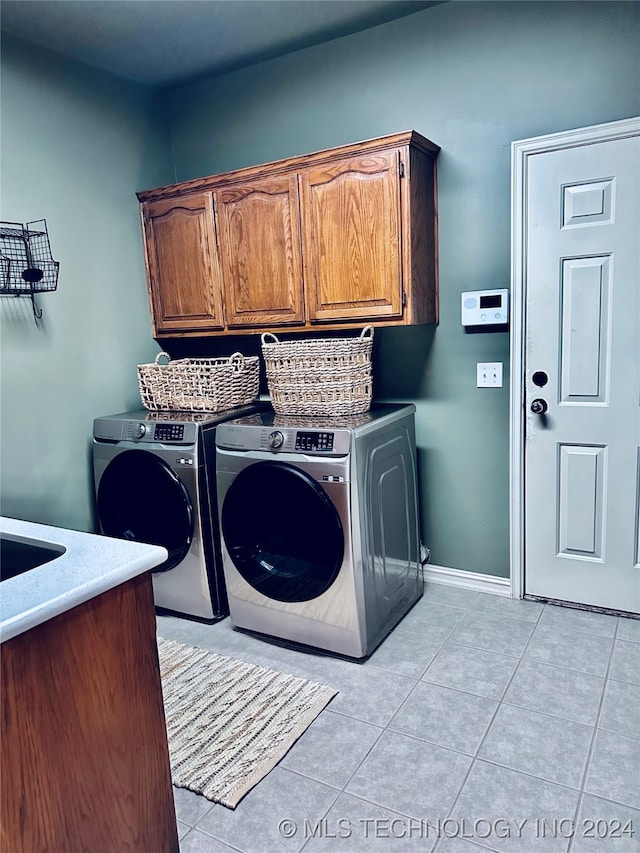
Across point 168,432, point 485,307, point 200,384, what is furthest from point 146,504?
point 485,307

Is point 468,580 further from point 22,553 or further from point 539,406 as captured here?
point 22,553

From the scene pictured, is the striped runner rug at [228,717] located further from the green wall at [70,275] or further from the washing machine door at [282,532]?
the green wall at [70,275]

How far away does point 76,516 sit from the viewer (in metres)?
2.87

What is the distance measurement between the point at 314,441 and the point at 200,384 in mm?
763

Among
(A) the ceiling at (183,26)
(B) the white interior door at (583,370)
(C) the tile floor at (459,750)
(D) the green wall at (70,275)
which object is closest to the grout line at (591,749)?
(C) the tile floor at (459,750)

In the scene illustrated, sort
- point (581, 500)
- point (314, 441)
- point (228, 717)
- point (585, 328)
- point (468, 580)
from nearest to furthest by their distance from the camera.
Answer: point (228, 717)
point (314, 441)
point (585, 328)
point (581, 500)
point (468, 580)

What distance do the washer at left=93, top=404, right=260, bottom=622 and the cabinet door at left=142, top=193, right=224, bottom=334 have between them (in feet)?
1.81

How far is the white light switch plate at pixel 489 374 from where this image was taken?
268 centimetres

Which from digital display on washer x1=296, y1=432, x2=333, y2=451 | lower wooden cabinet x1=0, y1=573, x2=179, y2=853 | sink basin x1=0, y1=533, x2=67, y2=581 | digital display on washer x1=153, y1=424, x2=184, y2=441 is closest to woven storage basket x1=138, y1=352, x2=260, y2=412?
digital display on washer x1=153, y1=424, x2=184, y2=441

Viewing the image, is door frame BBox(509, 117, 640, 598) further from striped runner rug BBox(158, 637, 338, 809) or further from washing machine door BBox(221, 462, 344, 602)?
striped runner rug BBox(158, 637, 338, 809)

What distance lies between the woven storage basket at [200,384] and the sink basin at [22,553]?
1440 millimetres

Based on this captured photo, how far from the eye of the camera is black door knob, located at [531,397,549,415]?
2592 mm

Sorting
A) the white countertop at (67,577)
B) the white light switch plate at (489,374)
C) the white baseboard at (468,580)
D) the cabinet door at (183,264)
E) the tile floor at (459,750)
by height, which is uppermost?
the cabinet door at (183,264)

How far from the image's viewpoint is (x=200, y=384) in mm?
2732
